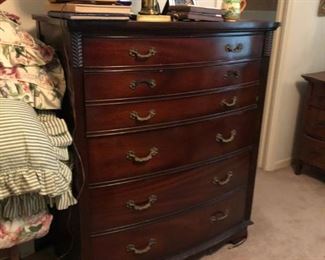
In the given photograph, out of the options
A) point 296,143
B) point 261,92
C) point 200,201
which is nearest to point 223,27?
point 261,92

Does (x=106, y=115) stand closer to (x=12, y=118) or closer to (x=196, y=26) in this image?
(x=12, y=118)

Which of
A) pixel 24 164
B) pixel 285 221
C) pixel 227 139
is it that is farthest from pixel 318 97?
pixel 24 164

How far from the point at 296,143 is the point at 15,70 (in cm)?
226

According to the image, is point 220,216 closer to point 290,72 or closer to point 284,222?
point 284,222

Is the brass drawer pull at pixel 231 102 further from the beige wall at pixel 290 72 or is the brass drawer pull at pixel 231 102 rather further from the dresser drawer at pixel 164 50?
the beige wall at pixel 290 72

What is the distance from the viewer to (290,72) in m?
2.49

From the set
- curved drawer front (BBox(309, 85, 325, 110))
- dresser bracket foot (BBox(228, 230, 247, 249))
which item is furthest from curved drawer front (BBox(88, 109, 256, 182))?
curved drawer front (BBox(309, 85, 325, 110))

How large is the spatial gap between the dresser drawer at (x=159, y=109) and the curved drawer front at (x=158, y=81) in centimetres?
3

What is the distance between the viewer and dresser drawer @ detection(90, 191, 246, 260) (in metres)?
1.36

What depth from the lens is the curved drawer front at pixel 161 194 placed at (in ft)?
4.26

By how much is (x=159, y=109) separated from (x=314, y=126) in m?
1.57

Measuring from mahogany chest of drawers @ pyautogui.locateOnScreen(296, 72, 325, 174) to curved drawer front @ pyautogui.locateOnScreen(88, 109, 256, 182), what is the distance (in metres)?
0.97

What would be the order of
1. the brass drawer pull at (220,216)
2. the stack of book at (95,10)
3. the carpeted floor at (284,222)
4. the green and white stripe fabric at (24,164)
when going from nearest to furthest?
the green and white stripe fabric at (24,164)
the stack of book at (95,10)
the brass drawer pull at (220,216)
the carpeted floor at (284,222)

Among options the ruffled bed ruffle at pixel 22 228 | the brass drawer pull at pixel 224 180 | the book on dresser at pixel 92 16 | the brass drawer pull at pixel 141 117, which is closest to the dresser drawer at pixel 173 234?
the brass drawer pull at pixel 224 180
